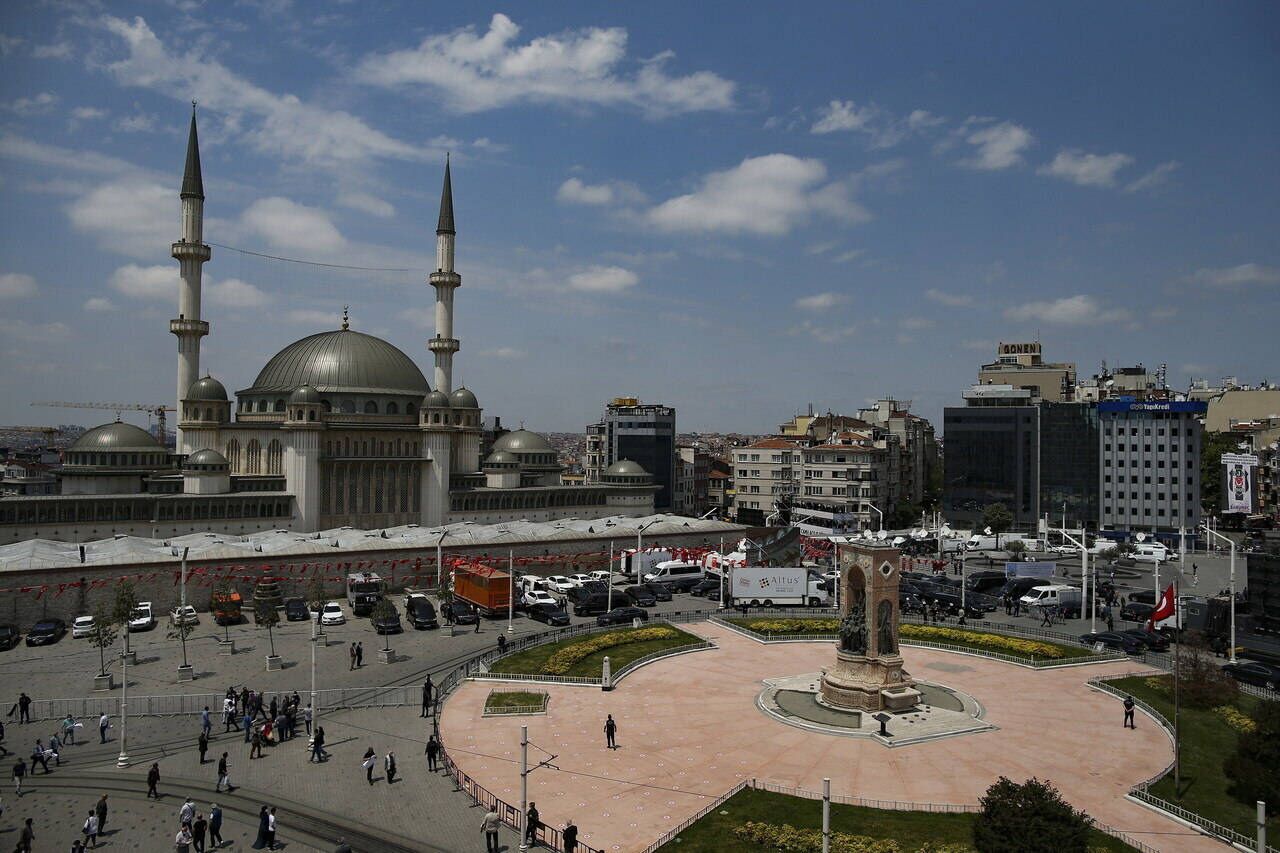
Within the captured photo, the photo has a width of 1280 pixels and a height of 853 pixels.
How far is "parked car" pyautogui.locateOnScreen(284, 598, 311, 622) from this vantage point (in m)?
39.2

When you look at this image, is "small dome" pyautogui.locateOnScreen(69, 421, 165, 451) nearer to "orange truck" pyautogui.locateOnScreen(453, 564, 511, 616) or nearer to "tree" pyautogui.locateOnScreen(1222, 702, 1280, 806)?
"orange truck" pyautogui.locateOnScreen(453, 564, 511, 616)

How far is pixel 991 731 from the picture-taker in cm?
2502

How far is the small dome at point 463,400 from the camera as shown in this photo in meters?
64.1

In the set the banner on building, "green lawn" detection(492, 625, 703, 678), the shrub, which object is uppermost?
the banner on building

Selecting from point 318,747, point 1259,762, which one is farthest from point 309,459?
point 1259,762

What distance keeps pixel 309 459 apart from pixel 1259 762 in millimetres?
49042

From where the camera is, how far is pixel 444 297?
224ft

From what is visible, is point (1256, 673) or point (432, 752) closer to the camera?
point (432, 752)

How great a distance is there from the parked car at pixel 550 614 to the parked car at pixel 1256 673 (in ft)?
82.9

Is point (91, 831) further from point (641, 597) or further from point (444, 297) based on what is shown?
point (444, 297)

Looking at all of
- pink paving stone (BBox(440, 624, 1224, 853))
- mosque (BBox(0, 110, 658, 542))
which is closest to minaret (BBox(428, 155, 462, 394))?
mosque (BBox(0, 110, 658, 542))

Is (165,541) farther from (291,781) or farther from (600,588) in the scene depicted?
(291,781)

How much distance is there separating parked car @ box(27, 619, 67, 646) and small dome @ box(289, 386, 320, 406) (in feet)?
67.8

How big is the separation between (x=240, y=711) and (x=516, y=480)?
3990 centimetres
